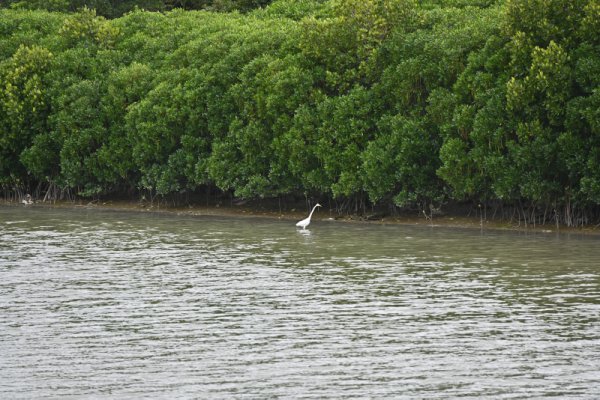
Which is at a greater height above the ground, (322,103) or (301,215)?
(322,103)

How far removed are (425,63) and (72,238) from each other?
43.0 ft

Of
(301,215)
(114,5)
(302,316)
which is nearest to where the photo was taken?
(302,316)

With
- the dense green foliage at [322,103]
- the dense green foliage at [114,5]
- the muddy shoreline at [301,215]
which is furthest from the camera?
the dense green foliage at [114,5]

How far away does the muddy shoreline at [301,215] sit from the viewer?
122 feet

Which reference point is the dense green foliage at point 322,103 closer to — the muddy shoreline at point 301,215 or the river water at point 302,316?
the muddy shoreline at point 301,215

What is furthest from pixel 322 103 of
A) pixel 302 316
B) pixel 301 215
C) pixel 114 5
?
pixel 114 5

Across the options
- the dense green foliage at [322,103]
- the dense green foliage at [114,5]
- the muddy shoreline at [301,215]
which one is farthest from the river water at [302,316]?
the dense green foliage at [114,5]

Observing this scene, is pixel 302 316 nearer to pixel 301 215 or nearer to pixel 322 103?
pixel 322 103

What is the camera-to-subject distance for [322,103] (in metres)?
40.8

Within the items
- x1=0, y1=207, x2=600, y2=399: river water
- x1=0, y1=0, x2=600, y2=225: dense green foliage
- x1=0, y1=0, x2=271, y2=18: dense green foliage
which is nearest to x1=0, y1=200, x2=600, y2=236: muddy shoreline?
x1=0, y1=0, x2=600, y2=225: dense green foliage

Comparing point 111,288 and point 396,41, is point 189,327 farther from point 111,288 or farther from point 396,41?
point 396,41

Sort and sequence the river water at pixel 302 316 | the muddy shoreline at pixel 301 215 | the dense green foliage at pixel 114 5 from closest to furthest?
1. the river water at pixel 302 316
2. the muddy shoreline at pixel 301 215
3. the dense green foliage at pixel 114 5

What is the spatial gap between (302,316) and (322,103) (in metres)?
20.3

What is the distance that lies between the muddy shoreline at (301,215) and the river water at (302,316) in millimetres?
1328
